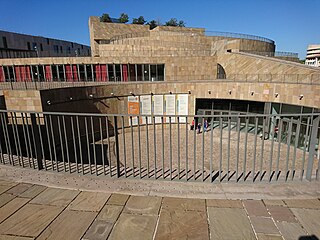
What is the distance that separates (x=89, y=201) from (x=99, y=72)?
22014 millimetres

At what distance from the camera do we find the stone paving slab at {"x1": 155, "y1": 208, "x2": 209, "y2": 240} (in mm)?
2270

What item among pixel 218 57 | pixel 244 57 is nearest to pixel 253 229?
pixel 244 57

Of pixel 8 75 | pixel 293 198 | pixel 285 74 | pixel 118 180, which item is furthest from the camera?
pixel 8 75

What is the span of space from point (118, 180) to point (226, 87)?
15462 mm

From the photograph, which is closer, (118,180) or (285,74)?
(118,180)

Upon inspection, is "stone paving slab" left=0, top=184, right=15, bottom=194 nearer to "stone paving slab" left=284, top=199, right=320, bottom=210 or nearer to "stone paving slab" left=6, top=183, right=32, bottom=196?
"stone paving slab" left=6, top=183, right=32, bottom=196

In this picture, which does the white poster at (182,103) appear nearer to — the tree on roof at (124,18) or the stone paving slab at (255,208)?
the stone paving slab at (255,208)

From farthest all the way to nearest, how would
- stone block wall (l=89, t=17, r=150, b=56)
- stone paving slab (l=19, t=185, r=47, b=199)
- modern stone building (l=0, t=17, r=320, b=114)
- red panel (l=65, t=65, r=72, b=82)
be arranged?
stone block wall (l=89, t=17, r=150, b=56) < red panel (l=65, t=65, r=72, b=82) < modern stone building (l=0, t=17, r=320, b=114) < stone paving slab (l=19, t=185, r=47, b=199)

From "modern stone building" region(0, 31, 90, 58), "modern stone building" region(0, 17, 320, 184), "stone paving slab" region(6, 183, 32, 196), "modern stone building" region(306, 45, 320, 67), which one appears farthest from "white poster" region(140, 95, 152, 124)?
"modern stone building" region(306, 45, 320, 67)

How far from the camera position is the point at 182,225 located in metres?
2.42

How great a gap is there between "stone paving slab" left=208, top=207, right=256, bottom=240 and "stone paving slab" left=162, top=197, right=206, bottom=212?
0.46ft

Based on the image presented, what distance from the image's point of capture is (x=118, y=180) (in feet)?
11.5

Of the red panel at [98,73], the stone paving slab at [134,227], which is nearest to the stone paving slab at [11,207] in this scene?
the stone paving slab at [134,227]

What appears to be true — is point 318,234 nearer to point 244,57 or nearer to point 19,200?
point 19,200
